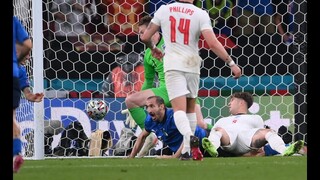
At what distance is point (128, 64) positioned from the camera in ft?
41.4

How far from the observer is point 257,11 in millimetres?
13031

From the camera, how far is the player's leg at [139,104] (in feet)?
35.7

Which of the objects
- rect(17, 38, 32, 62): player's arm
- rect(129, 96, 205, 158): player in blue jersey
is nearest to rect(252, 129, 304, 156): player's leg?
rect(129, 96, 205, 158): player in blue jersey

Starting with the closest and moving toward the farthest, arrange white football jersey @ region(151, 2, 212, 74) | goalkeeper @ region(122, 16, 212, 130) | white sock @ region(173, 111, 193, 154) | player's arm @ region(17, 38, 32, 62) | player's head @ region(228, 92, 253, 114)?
player's arm @ region(17, 38, 32, 62) < white sock @ region(173, 111, 193, 154) < white football jersey @ region(151, 2, 212, 74) < goalkeeper @ region(122, 16, 212, 130) < player's head @ region(228, 92, 253, 114)

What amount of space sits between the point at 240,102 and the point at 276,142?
35.4 inches

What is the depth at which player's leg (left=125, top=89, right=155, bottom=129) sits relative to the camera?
10.9m

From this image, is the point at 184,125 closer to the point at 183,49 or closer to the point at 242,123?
the point at 183,49

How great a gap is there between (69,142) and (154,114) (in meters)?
2.26

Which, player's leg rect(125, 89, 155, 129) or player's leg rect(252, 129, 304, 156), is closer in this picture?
player's leg rect(252, 129, 304, 156)

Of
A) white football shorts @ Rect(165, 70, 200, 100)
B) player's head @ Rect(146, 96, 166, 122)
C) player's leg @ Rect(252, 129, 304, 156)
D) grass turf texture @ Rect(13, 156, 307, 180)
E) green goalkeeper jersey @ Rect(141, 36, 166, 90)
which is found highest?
green goalkeeper jersey @ Rect(141, 36, 166, 90)

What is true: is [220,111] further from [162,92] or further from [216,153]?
[216,153]

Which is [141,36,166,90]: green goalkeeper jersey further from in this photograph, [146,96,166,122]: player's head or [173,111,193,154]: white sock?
[173,111,193,154]: white sock

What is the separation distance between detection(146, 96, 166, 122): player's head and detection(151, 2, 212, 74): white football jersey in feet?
3.13
